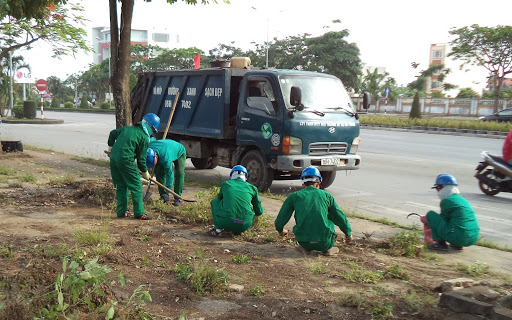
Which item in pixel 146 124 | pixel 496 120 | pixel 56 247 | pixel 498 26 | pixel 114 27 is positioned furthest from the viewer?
pixel 498 26

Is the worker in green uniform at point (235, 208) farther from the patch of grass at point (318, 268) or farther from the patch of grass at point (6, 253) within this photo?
the patch of grass at point (6, 253)

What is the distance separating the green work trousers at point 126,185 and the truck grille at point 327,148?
3.42 metres

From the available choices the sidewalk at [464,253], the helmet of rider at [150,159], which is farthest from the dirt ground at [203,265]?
the helmet of rider at [150,159]

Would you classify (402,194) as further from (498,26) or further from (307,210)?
(498,26)

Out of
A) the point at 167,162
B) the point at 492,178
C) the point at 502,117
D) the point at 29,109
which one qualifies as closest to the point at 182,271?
the point at 167,162

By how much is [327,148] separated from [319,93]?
1064 millimetres

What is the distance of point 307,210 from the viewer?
5477 millimetres

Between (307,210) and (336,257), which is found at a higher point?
(307,210)

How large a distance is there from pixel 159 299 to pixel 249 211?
6.95 feet

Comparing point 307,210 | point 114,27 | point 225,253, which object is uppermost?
point 114,27

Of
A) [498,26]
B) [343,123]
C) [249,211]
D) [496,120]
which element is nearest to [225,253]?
[249,211]

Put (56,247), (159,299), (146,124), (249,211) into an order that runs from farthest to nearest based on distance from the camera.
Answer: (146,124) < (249,211) < (56,247) < (159,299)

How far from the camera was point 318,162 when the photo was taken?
30.4 feet

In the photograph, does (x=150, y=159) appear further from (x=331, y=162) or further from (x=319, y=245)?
(x=331, y=162)
